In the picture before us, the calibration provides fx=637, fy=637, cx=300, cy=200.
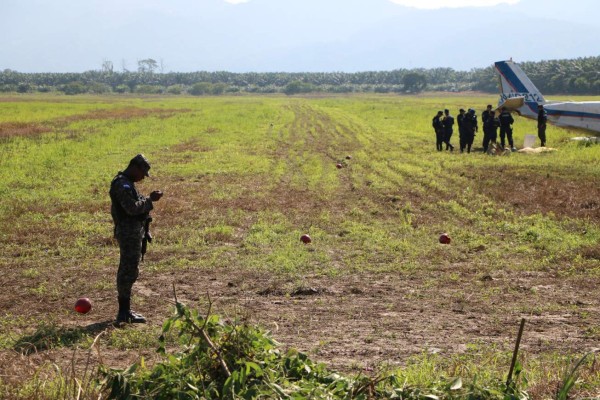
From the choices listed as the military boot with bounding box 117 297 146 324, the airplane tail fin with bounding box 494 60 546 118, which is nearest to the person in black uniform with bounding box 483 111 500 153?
the airplane tail fin with bounding box 494 60 546 118

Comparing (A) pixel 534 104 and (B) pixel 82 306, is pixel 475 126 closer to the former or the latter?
(A) pixel 534 104

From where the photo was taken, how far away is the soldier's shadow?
21.7 feet

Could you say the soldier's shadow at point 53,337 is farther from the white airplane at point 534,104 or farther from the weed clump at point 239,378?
the white airplane at point 534,104

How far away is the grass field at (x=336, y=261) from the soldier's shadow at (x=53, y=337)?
0.02 m

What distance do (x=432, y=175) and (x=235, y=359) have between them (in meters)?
15.3

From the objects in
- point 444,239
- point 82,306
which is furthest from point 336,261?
point 82,306

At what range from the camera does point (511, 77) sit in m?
31.0

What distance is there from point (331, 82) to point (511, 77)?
135232mm

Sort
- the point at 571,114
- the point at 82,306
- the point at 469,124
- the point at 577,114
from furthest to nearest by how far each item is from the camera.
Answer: the point at 571,114 < the point at 577,114 < the point at 469,124 < the point at 82,306

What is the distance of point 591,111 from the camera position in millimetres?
26469

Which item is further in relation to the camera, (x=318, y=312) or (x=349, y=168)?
(x=349, y=168)

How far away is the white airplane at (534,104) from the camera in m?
26.7

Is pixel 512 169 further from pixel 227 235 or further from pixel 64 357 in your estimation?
Answer: pixel 64 357

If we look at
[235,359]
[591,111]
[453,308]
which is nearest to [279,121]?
[591,111]
